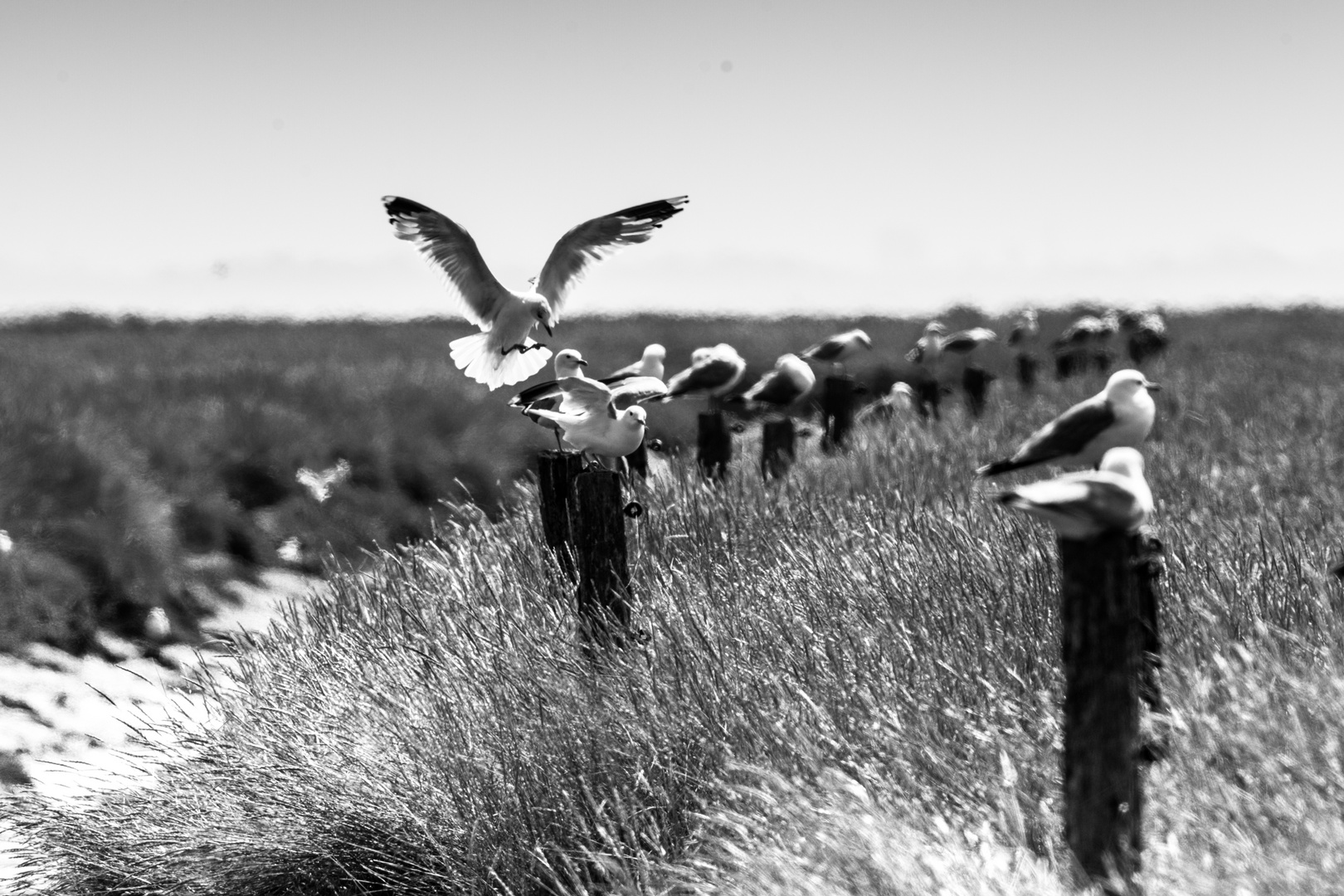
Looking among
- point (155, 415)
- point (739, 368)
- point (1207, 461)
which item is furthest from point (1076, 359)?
point (155, 415)

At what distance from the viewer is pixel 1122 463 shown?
2.69 m

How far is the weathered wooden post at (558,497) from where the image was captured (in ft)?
17.2

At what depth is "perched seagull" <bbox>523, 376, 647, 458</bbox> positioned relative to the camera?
511cm

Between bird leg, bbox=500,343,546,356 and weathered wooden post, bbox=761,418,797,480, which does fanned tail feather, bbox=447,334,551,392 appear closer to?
bird leg, bbox=500,343,546,356

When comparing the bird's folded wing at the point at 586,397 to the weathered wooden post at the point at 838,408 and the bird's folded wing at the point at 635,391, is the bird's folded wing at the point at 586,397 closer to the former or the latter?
the bird's folded wing at the point at 635,391

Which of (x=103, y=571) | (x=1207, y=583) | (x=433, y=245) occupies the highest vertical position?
(x=433, y=245)

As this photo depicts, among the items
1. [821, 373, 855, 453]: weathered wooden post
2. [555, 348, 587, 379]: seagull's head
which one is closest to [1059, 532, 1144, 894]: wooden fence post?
[555, 348, 587, 379]: seagull's head

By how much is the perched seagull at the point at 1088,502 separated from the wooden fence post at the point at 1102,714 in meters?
0.07

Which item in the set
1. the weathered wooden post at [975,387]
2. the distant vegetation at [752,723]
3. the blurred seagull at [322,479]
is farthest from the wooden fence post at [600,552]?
the weathered wooden post at [975,387]

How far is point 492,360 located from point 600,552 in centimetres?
139

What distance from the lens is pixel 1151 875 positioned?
2695 mm

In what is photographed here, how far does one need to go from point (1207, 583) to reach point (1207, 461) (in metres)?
4.76

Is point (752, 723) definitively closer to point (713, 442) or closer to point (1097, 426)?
point (1097, 426)

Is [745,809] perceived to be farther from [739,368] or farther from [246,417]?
[246,417]
